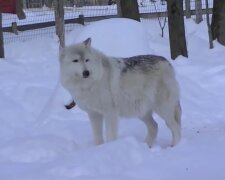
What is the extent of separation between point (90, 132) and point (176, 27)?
20.5ft

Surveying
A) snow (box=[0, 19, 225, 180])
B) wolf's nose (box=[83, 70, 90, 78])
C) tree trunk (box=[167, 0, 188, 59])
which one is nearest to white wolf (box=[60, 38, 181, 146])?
wolf's nose (box=[83, 70, 90, 78])

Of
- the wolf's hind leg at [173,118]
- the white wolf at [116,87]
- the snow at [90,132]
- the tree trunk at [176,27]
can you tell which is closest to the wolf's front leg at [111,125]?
the white wolf at [116,87]

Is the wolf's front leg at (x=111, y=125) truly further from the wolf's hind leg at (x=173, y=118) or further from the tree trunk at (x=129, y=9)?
the tree trunk at (x=129, y=9)

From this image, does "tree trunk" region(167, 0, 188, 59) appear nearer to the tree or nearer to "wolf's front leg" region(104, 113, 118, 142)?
the tree

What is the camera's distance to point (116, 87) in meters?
6.00

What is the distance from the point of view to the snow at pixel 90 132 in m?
4.71

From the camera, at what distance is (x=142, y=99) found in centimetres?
616

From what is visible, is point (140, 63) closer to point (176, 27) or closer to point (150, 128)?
point (150, 128)

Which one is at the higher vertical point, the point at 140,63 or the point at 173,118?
the point at 140,63

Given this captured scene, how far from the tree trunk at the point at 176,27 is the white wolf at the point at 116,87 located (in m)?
6.29

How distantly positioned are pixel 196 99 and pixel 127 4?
536 cm

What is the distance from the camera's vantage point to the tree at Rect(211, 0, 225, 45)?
14391 mm

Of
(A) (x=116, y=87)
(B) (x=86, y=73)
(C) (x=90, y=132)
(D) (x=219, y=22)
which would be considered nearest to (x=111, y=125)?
(A) (x=116, y=87)

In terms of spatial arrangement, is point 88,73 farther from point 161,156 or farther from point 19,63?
point 19,63
